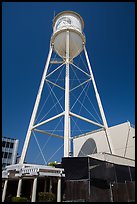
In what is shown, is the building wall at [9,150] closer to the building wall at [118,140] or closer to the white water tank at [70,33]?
the building wall at [118,140]

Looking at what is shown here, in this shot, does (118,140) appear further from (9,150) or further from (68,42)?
(9,150)

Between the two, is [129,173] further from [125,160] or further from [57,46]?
[57,46]

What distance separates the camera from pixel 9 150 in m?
45.2

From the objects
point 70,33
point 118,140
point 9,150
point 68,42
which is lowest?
point 118,140

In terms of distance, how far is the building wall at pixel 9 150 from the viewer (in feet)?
144

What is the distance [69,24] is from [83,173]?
47.4 ft

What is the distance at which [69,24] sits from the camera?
1778 centimetres

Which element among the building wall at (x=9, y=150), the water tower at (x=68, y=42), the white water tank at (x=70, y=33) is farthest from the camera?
the building wall at (x=9, y=150)

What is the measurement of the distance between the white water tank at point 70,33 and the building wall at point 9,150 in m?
34.1

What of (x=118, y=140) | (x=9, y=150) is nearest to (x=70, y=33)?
(x=118, y=140)

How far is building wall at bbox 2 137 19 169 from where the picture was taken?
43.7 meters

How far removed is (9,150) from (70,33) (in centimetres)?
3754

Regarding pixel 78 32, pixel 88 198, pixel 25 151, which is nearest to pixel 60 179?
pixel 88 198

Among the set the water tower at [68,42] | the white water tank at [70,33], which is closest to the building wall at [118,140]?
the water tower at [68,42]
